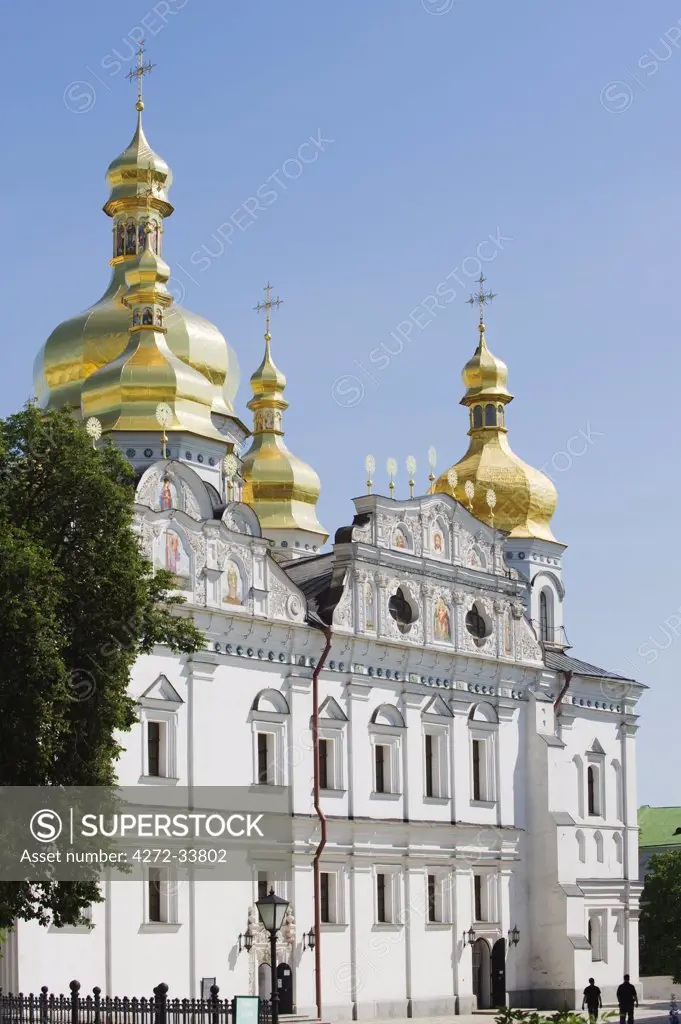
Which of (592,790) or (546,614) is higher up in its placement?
(546,614)

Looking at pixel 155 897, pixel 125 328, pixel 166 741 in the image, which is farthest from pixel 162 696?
pixel 125 328

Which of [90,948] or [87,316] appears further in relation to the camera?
[87,316]

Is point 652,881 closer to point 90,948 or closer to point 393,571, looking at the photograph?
point 393,571

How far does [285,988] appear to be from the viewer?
35.8 m

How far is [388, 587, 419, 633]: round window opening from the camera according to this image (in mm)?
40469

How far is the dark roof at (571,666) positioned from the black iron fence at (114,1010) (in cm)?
2343

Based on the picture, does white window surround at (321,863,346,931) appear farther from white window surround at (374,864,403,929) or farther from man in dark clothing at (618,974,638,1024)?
man in dark clothing at (618,974,638,1024)

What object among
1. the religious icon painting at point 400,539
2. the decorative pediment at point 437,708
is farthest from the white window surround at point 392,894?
the religious icon painting at point 400,539

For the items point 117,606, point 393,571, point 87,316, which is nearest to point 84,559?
point 117,606

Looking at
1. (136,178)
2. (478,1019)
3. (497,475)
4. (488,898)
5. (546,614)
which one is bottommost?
(478,1019)

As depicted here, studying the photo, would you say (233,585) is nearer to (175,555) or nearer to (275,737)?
(175,555)

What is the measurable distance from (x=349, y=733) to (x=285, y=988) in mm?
5806

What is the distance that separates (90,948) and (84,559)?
397 inches

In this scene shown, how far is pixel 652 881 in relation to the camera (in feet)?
198
